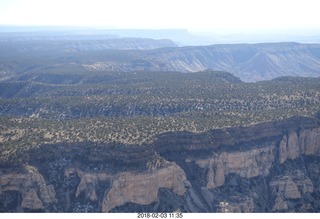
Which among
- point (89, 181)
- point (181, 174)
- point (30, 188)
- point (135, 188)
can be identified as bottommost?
point (30, 188)

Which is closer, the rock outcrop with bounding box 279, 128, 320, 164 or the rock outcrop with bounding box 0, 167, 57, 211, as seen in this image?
the rock outcrop with bounding box 0, 167, 57, 211

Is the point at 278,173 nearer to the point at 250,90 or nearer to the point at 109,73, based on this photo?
the point at 250,90

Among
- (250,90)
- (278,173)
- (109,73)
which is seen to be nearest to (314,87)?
(250,90)

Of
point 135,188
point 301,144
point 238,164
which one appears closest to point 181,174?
point 135,188

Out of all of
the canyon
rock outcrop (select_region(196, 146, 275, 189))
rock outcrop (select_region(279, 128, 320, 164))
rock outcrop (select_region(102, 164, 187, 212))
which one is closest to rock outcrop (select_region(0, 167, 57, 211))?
the canyon

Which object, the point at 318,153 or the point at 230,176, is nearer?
the point at 230,176

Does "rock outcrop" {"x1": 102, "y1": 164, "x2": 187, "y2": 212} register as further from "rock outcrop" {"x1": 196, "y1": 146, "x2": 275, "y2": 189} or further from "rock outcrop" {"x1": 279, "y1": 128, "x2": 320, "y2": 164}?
"rock outcrop" {"x1": 279, "y1": 128, "x2": 320, "y2": 164}

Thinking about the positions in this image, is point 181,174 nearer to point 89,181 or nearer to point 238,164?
point 238,164

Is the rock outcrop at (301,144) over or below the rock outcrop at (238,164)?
over

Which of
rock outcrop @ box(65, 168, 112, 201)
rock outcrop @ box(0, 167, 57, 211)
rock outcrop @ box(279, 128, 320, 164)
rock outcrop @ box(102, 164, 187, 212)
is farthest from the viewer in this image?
rock outcrop @ box(279, 128, 320, 164)

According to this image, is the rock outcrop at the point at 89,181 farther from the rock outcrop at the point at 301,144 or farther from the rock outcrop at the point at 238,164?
the rock outcrop at the point at 301,144

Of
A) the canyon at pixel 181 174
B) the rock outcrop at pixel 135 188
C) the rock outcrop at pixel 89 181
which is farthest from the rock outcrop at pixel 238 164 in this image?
the rock outcrop at pixel 89 181
